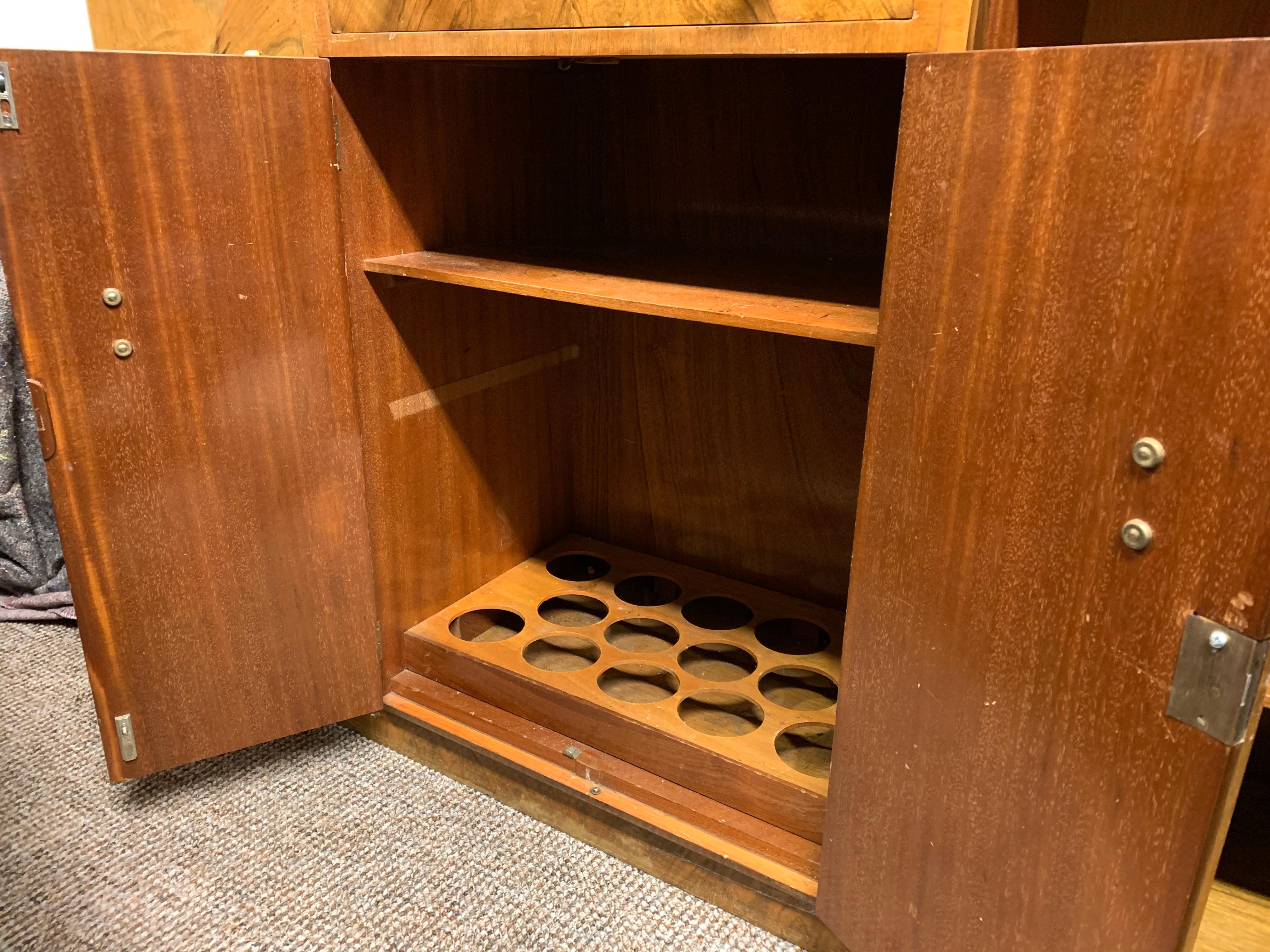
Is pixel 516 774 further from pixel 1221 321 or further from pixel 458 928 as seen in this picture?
pixel 1221 321

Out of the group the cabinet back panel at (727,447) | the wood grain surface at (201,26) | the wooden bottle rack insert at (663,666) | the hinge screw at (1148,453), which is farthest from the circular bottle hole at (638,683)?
the wood grain surface at (201,26)

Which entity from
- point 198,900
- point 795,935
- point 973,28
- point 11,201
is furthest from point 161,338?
point 795,935

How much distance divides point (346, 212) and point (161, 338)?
0.80ft

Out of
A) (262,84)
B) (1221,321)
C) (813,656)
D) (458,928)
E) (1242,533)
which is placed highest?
(262,84)

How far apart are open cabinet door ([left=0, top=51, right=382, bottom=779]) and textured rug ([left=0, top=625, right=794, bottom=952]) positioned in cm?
11

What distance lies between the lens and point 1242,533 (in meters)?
0.57

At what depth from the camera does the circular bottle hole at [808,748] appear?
108 cm

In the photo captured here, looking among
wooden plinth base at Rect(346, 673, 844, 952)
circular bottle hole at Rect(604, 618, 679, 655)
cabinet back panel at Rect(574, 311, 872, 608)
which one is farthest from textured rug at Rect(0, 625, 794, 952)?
cabinet back panel at Rect(574, 311, 872, 608)

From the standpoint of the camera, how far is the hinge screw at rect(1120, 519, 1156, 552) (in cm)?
61

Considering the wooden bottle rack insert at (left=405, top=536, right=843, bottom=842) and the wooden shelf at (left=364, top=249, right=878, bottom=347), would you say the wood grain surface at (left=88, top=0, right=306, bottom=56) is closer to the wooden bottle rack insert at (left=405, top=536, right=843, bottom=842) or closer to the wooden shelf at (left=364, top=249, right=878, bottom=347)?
the wooden shelf at (left=364, top=249, right=878, bottom=347)

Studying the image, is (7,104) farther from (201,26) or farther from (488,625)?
(488,625)

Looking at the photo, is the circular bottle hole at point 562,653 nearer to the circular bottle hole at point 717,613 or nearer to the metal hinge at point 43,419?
the circular bottle hole at point 717,613

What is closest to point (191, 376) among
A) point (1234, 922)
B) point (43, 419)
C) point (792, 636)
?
point (43, 419)

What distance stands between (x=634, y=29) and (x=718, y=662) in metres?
0.83
